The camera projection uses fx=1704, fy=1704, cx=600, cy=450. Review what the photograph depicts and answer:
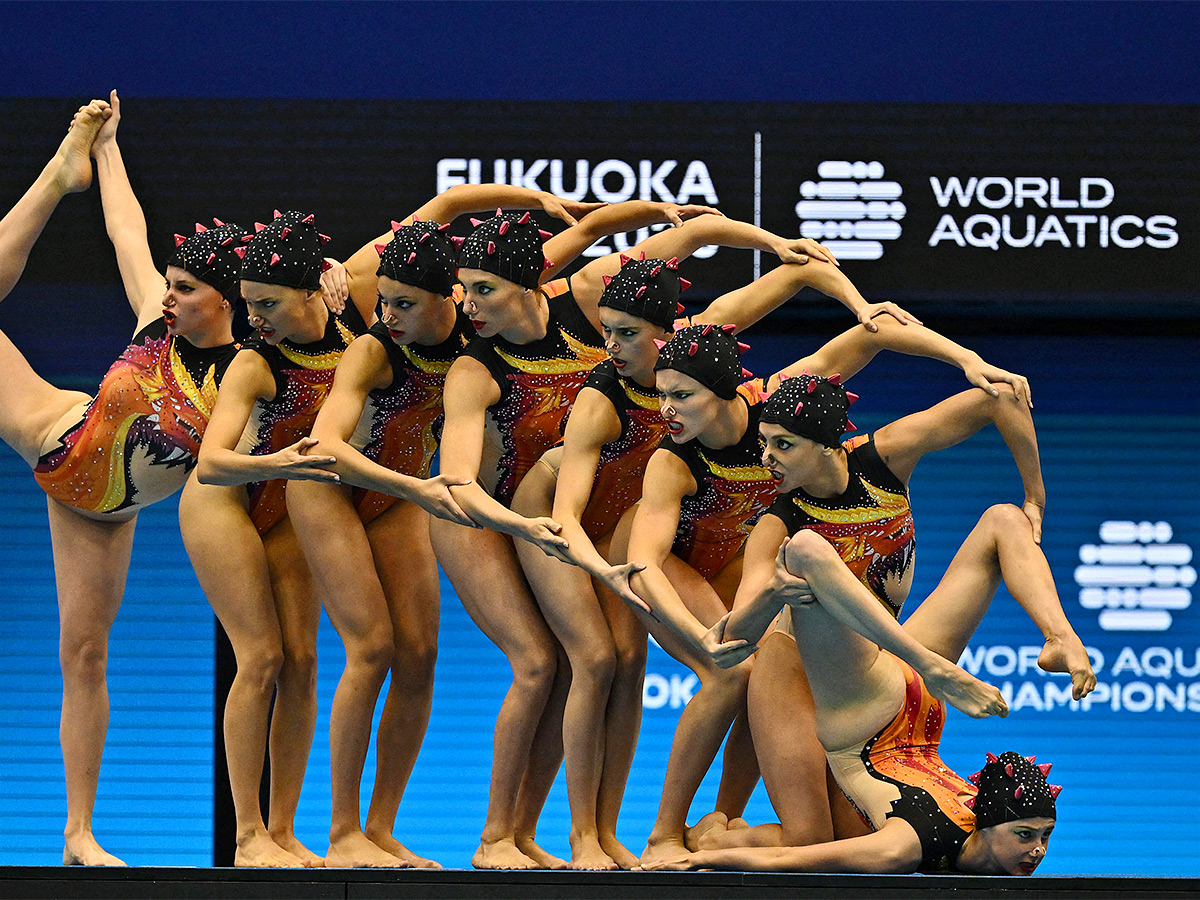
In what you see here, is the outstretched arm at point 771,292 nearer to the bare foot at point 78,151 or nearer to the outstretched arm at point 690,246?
the outstretched arm at point 690,246

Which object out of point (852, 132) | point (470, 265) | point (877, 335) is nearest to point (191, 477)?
point (470, 265)

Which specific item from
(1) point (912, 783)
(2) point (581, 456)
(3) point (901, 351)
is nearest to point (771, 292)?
(3) point (901, 351)

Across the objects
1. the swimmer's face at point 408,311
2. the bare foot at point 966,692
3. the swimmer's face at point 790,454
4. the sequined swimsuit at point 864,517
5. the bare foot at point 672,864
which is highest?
the swimmer's face at point 408,311

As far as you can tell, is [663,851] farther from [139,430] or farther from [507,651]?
[139,430]

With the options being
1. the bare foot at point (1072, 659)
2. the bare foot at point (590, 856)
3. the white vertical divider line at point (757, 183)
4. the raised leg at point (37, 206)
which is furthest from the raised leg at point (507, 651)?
the white vertical divider line at point (757, 183)

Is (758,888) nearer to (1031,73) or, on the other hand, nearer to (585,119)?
(585,119)

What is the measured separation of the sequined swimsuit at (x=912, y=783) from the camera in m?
4.50

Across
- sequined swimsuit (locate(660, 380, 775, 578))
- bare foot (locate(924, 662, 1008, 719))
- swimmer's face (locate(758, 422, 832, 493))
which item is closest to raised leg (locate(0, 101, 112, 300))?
sequined swimsuit (locate(660, 380, 775, 578))

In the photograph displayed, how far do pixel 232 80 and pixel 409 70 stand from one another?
2.47 feet

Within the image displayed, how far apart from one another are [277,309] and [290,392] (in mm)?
273

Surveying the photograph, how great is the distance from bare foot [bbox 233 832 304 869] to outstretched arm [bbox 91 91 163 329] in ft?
5.27

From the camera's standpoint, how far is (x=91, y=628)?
5160 mm

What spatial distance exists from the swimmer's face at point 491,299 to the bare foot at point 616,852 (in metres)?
1.50

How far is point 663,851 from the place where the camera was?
4793mm
